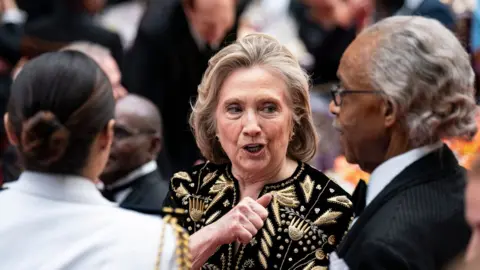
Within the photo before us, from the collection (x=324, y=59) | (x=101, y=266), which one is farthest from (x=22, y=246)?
(x=324, y=59)

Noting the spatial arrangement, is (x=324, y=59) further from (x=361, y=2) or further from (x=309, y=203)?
(x=309, y=203)

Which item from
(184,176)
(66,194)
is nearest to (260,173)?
(184,176)

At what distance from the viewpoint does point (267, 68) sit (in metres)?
4.07

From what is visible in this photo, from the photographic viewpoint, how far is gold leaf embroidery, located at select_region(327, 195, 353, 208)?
13.0 ft

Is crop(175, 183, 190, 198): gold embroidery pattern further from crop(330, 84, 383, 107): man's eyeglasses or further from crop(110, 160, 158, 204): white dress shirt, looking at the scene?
crop(110, 160, 158, 204): white dress shirt

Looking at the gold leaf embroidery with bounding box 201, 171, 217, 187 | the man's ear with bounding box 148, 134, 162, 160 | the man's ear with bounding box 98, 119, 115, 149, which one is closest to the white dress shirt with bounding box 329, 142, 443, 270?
the gold leaf embroidery with bounding box 201, 171, 217, 187

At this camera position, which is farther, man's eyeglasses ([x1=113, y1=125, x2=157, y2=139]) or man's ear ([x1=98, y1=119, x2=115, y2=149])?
man's eyeglasses ([x1=113, y1=125, x2=157, y2=139])

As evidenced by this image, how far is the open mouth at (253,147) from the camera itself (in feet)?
13.2

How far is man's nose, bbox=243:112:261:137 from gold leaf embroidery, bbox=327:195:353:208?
1.19ft


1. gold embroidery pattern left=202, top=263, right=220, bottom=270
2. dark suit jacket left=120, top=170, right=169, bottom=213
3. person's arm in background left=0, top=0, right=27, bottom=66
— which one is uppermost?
gold embroidery pattern left=202, top=263, right=220, bottom=270

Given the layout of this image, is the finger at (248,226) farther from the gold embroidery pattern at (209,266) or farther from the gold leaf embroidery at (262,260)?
the gold embroidery pattern at (209,266)

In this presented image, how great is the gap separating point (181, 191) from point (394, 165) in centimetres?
92

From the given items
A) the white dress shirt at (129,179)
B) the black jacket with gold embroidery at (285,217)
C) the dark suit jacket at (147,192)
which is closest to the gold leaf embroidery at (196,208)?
the black jacket with gold embroidery at (285,217)

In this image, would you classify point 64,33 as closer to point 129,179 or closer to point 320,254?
point 129,179
